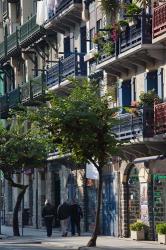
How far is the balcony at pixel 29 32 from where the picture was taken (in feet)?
158

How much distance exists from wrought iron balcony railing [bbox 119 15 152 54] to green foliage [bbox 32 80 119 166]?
12.0 feet

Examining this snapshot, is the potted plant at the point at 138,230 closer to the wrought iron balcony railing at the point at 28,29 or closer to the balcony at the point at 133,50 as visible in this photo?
the balcony at the point at 133,50

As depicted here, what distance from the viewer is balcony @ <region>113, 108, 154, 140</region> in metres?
32.4

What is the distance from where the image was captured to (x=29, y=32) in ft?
163

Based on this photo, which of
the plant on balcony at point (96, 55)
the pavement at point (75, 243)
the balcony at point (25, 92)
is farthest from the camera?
the balcony at point (25, 92)

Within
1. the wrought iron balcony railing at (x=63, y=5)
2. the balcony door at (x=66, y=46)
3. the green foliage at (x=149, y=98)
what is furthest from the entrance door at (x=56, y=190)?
the green foliage at (x=149, y=98)

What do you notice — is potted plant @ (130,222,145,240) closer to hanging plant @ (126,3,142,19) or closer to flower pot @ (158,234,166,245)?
flower pot @ (158,234,166,245)

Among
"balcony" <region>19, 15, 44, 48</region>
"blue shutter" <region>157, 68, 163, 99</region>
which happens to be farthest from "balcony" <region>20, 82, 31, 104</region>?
"blue shutter" <region>157, 68, 163, 99</region>

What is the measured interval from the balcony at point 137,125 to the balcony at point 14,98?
17.1 m

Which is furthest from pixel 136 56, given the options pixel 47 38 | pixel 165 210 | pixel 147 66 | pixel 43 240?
pixel 47 38

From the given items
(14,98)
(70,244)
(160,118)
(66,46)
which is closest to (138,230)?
(70,244)

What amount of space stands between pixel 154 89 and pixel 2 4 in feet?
90.1

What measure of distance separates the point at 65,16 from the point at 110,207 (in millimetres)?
10572

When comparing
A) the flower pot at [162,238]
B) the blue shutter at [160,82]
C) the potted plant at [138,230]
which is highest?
the blue shutter at [160,82]
